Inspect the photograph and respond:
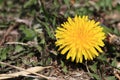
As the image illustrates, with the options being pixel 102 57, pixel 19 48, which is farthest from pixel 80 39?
pixel 19 48

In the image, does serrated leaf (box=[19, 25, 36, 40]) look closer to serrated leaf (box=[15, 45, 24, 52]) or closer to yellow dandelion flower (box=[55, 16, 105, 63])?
serrated leaf (box=[15, 45, 24, 52])

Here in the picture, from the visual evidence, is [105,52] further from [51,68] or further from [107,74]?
[51,68]

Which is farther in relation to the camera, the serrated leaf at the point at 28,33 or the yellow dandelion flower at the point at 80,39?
the serrated leaf at the point at 28,33

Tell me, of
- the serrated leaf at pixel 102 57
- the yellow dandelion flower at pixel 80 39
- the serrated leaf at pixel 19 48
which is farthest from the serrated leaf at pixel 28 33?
the serrated leaf at pixel 102 57

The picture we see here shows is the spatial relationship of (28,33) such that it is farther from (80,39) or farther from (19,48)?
(80,39)

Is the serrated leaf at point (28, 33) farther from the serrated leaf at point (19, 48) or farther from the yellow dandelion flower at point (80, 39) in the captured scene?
the yellow dandelion flower at point (80, 39)

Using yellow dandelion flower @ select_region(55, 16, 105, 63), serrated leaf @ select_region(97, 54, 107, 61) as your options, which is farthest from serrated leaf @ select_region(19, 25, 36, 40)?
serrated leaf @ select_region(97, 54, 107, 61)

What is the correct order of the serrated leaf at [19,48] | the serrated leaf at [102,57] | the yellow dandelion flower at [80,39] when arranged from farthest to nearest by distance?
the serrated leaf at [19,48], the serrated leaf at [102,57], the yellow dandelion flower at [80,39]

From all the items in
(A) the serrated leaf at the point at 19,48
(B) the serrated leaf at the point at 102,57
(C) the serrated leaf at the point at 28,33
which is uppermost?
(C) the serrated leaf at the point at 28,33
